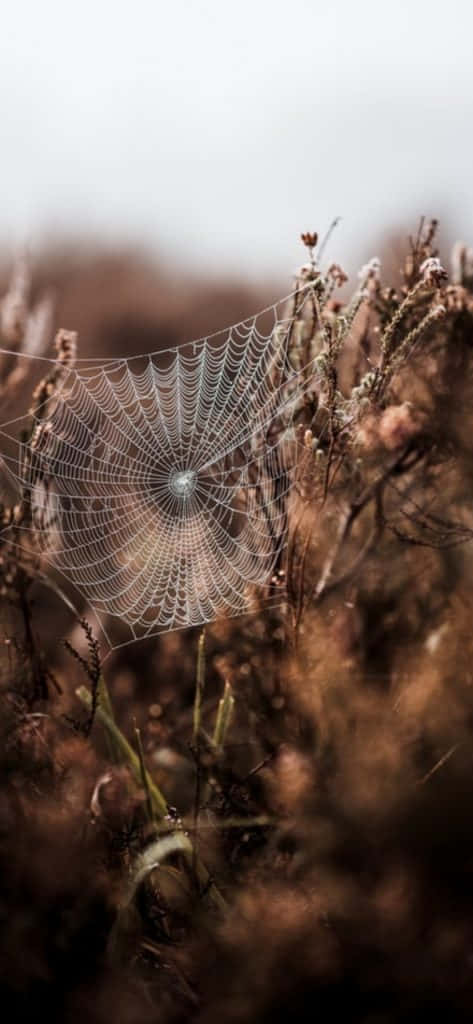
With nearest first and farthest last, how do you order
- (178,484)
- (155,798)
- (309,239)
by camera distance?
(309,239)
(155,798)
(178,484)

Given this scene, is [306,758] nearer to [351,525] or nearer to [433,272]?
[351,525]

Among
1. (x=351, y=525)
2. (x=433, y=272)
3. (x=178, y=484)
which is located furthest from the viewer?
(x=178, y=484)

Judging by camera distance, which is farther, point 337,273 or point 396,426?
point 337,273

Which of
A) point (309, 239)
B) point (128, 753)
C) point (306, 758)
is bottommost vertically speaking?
point (306, 758)

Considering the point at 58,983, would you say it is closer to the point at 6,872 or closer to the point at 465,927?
the point at 6,872

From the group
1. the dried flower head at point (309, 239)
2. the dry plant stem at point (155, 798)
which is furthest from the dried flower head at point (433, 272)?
the dry plant stem at point (155, 798)

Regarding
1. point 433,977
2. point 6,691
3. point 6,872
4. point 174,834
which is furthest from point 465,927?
point 6,691

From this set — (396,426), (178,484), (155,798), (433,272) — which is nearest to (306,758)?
(155,798)
